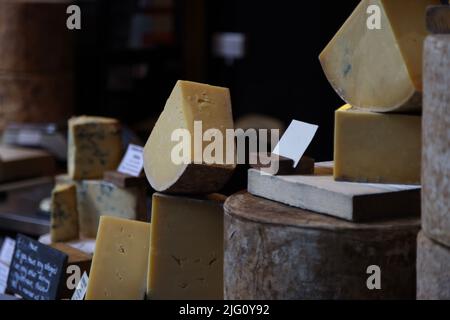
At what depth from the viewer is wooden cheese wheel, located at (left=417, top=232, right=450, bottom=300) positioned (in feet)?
4.75

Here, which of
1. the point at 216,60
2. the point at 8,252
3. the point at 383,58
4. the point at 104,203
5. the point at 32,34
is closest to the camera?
the point at 383,58

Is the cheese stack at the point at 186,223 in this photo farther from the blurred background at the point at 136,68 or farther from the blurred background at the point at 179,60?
the blurred background at the point at 179,60

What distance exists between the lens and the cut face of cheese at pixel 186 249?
6.28 ft

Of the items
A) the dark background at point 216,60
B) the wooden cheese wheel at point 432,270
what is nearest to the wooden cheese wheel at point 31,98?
the dark background at point 216,60

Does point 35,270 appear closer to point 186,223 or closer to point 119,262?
point 119,262

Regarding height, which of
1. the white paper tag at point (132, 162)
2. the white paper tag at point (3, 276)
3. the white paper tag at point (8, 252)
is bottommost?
the white paper tag at point (3, 276)

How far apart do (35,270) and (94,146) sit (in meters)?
0.90

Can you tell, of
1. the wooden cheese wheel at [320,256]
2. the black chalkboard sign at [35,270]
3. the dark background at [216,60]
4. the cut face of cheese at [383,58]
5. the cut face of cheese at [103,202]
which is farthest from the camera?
the dark background at [216,60]

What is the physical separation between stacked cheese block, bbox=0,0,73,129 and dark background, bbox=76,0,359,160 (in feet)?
1.38

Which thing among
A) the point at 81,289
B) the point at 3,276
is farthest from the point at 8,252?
the point at 81,289

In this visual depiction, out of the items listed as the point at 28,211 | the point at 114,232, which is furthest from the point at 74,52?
the point at 114,232

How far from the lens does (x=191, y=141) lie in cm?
186

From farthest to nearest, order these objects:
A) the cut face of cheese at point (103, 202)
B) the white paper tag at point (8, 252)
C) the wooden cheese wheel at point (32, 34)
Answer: the wooden cheese wheel at point (32, 34)
the cut face of cheese at point (103, 202)
the white paper tag at point (8, 252)

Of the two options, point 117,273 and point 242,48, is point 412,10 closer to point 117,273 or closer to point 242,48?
point 117,273
